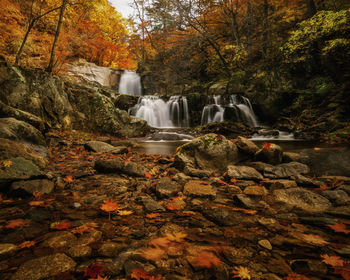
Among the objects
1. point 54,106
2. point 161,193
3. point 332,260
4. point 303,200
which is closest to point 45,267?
point 161,193

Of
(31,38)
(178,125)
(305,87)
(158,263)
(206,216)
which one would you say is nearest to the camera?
(158,263)

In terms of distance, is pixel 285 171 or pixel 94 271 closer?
pixel 94 271

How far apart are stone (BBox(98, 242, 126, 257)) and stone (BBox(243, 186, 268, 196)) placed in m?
2.00

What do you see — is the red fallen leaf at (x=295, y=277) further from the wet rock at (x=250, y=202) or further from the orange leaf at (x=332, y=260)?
the wet rock at (x=250, y=202)

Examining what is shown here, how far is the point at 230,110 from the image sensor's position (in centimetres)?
1347

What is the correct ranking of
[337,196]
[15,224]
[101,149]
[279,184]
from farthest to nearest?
[101,149] → [279,184] → [337,196] → [15,224]

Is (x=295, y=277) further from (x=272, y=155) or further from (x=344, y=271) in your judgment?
(x=272, y=155)

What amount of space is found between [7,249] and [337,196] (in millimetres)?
3667

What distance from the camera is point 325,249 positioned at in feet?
4.61

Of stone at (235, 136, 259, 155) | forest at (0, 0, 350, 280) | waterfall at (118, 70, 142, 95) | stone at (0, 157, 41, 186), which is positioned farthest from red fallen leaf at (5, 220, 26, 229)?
waterfall at (118, 70, 142, 95)

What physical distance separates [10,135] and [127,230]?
3623mm

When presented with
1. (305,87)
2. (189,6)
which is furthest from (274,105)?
(189,6)

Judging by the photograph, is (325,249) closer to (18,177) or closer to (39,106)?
(18,177)

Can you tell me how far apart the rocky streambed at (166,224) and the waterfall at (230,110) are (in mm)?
10819
